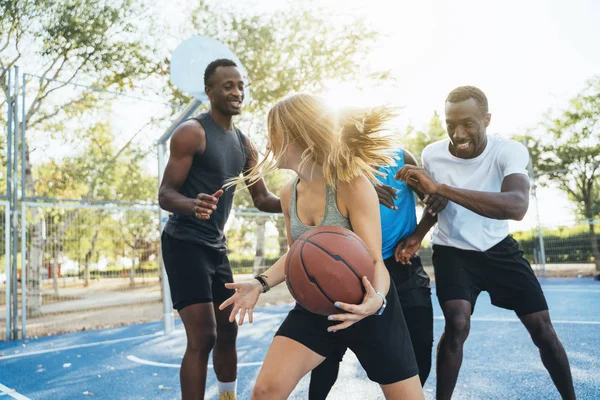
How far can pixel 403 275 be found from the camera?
2887 millimetres

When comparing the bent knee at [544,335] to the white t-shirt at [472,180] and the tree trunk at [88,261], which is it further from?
the tree trunk at [88,261]

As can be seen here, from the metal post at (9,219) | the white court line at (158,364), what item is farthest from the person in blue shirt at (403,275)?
the metal post at (9,219)

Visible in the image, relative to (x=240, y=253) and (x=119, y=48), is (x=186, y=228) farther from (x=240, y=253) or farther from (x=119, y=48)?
(x=119, y=48)

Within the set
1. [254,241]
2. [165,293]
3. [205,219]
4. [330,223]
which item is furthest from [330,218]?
[254,241]

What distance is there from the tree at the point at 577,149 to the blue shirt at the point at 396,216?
16.6m

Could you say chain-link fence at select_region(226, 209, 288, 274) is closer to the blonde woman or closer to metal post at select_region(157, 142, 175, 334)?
metal post at select_region(157, 142, 175, 334)

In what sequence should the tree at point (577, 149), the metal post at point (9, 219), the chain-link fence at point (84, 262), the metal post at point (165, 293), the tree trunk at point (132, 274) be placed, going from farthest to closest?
1. the tree at point (577, 149)
2. the tree trunk at point (132, 274)
3. the chain-link fence at point (84, 262)
4. the metal post at point (165, 293)
5. the metal post at point (9, 219)

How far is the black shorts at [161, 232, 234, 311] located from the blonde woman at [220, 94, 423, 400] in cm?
95

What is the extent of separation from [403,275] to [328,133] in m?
1.09

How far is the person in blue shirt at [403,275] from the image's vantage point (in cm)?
283

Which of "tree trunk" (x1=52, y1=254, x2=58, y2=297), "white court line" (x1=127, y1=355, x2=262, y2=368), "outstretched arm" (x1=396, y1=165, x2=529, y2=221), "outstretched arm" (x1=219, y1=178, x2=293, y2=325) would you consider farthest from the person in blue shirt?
"tree trunk" (x1=52, y1=254, x2=58, y2=297)

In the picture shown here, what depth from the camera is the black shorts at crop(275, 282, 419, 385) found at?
2041 mm

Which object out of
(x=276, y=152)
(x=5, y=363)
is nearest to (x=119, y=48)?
(x=5, y=363)

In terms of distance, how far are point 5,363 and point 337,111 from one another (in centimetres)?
555
